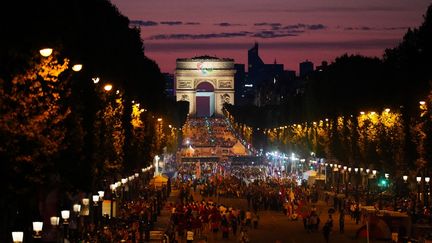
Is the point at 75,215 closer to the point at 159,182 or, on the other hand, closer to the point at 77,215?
the point at 77,215

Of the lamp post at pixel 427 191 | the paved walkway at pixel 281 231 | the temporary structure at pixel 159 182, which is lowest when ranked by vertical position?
the paved walkway at pixel 281 231

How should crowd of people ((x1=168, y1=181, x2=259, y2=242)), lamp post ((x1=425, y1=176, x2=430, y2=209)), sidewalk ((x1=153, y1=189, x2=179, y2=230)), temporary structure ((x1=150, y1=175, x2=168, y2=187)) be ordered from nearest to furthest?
crowd of people ((x1=168, y1=181, x2=259, y2=242)) < sidewalk ((x1=153, y1=189, x2=179, y2=230)) < lamp post ((x1=425, y1=176, x2=430, y2=209)) < temporary structure ((x1=150, y1=175, x2=168, y2=187))

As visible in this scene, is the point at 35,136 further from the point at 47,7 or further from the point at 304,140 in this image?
the point at 304,140

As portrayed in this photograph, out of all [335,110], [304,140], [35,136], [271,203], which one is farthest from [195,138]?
[35,136]

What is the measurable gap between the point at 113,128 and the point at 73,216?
1239 cm

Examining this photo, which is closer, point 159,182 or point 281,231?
point 281,231

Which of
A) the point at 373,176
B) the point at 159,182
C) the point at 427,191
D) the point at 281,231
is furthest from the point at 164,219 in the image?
the point at 373,176

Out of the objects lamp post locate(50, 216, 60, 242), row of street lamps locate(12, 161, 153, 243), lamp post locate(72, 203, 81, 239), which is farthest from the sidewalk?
lamp post locate(50, 216, 60, 242)

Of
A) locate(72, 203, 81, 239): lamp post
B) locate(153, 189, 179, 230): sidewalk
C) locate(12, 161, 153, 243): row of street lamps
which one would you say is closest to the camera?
locate(12, 161, 153, 243): row of street lamps

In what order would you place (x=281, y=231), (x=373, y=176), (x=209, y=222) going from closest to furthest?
(x=281, y=231) < (x=209, y=222) < (x=373, y=176)

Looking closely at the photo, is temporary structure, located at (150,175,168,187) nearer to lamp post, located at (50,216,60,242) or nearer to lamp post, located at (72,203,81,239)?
lamp post, located at (72,203,81,239)

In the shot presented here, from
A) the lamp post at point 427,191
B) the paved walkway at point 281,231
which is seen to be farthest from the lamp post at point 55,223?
the lamp post at point 427,191

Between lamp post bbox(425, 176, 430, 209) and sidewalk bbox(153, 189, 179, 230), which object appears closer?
sidewalk bbox(153, 189, 179, 230)

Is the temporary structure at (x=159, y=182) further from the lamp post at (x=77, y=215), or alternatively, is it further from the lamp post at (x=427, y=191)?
the lamp post at (x=77, y=215)
